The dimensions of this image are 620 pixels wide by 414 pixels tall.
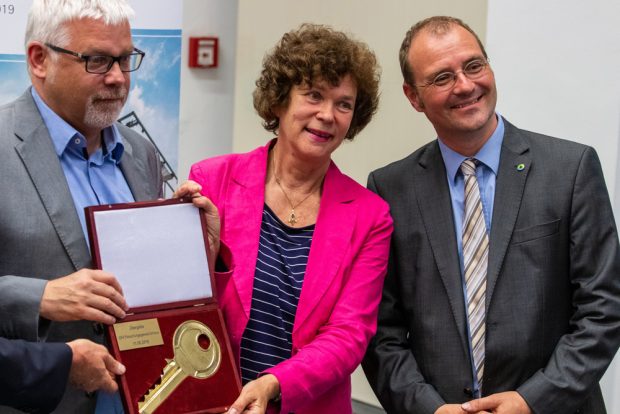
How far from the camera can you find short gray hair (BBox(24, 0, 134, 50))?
8.86 ft

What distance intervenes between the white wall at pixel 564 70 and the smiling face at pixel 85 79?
199 centimetres

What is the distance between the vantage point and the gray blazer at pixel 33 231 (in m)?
2.50

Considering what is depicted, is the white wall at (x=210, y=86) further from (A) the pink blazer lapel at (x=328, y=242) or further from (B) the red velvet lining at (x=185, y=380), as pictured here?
(B) the red velvet lining at (x=185, y=380)

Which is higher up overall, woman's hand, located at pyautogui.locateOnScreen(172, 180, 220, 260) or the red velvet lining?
woman's hand, located at pyautogui.locateOnScreen(172, 180, 220, 260)

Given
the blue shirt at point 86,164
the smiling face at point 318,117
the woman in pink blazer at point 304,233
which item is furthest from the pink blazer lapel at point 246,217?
the blue shirt at point 86,164

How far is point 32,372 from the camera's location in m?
2.39

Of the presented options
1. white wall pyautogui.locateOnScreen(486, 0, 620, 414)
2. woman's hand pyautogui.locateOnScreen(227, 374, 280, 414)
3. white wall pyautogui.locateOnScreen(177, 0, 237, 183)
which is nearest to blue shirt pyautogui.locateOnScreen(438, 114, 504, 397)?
woman's hand pyautogui.locateOnScreen(227, 374, 280, 414)

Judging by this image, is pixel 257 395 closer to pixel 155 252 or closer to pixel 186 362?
pixel 186 362

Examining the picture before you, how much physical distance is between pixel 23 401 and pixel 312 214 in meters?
1.07

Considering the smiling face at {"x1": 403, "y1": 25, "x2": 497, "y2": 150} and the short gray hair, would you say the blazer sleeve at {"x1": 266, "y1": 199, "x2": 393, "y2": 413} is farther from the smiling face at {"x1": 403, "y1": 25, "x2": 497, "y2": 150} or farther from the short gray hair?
the short gray hair

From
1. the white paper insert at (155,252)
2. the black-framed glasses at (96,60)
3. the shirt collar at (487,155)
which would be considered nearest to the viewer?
the white paper insert at (155,252)

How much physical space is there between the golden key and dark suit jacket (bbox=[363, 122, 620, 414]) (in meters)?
0.69

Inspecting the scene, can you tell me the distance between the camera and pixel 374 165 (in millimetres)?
5582

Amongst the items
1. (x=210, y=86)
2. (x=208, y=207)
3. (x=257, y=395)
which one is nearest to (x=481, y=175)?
(x=208, y=207)
